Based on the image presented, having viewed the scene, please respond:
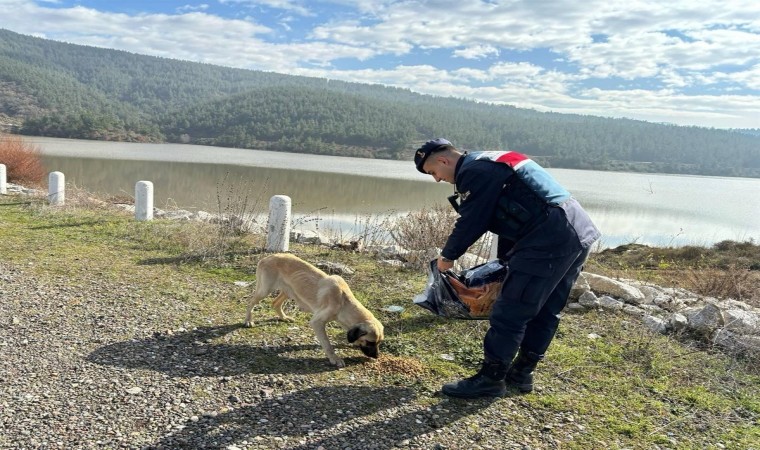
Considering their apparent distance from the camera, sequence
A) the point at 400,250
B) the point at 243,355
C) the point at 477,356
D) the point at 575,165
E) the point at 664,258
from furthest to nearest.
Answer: the point at 575,165 < the point at 664,258 < the point at 400,250 < the point at 477,356 < the point at 243,355

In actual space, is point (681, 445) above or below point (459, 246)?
below

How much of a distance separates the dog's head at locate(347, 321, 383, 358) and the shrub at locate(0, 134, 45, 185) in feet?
65.3

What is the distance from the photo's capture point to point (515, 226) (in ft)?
12.3

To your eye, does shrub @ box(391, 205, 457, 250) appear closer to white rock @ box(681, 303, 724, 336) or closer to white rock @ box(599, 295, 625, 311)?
white rock @ box(599, 295, 625, 311)

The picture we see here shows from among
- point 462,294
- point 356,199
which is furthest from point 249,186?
point 462,294

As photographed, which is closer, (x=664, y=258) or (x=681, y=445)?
(x=681, y=445)

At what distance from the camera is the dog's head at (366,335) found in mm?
4570

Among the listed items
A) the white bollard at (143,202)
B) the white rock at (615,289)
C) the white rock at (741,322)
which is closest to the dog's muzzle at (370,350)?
the white rock at (741,322)

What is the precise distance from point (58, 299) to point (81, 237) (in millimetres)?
3660

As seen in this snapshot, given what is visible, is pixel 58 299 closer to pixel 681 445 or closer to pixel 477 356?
pixel 477 356

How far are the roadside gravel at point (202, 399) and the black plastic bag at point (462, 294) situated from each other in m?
0.72

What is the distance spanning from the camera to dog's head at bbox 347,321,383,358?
4.57m

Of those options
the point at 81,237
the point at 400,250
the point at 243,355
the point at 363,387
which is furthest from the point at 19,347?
the point at 400,250

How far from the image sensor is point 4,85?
104 meters
